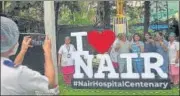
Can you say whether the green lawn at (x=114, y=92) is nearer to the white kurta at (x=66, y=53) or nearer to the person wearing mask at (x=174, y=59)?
the person wearing mask at (x=174, y=59)

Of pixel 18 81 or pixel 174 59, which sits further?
pixel 174 59

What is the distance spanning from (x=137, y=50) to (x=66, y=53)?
1.29m

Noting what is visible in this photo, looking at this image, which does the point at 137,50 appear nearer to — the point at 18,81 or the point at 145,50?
the point at 145,50

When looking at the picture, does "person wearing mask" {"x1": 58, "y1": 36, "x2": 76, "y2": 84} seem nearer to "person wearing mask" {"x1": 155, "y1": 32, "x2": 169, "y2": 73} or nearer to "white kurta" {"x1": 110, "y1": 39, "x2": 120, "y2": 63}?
"white kurta" {"x1": 110, "y1": 39, "x2": 120, "y2": 63}

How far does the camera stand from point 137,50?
770 cm

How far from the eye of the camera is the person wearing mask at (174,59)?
7.54 m

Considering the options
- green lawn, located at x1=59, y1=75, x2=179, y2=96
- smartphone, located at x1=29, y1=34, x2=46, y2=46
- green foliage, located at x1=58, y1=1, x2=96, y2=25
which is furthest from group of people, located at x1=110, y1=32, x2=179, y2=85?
green foliage, located at x1=58, y1=1, x2=96, y2=25

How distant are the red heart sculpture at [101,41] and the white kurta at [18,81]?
18.3ft

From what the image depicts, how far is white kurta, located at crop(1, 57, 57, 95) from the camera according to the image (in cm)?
190

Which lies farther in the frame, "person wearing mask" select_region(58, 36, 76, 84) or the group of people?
"person wearing mask" select_region(58, 36, 76, 84)

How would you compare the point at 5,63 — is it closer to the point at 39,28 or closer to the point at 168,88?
the point at 168,88

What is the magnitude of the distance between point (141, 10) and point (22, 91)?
10.3m

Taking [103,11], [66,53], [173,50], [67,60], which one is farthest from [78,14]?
[173,50]

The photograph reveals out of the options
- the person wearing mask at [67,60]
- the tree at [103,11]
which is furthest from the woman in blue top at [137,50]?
the tree at [103,11]
